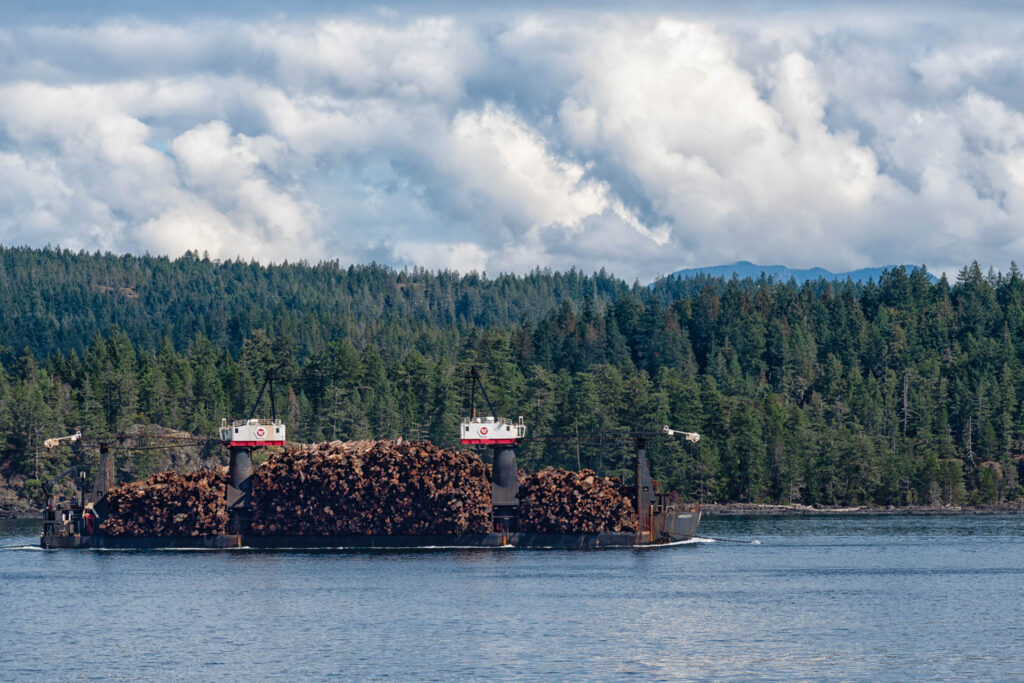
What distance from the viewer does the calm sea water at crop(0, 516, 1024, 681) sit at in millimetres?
59594

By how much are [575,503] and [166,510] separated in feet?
108

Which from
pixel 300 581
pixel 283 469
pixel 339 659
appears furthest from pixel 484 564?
pixel 339 659

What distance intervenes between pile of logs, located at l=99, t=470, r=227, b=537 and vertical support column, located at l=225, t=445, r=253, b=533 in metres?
0.72

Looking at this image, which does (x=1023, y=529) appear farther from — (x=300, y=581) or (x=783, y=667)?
(x=783, y=667)

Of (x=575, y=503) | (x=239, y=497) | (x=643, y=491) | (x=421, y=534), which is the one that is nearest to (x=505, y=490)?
(x=575, y=503)

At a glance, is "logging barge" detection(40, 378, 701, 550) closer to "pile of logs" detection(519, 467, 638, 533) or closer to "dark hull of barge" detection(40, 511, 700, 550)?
"dark hull of barge" detection(40, 511, 700, 550)

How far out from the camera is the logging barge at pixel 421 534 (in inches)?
4582

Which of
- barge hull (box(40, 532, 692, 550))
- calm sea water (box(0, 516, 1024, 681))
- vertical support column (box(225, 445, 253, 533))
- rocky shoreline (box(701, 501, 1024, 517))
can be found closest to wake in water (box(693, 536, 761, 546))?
calm sea water (box(0, 516, 1024, 681))

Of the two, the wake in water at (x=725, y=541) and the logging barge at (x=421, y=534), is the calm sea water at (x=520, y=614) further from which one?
the wake in water at (x=725, y=541)

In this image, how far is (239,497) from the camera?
118562mm

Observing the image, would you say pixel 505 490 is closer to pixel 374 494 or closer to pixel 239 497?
pixel 374 494

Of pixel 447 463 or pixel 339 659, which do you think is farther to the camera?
pixel 447 463

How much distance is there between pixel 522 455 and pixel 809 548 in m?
81.5

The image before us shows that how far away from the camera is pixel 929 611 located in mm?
76000
